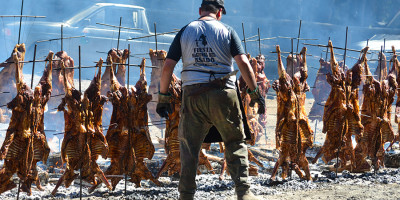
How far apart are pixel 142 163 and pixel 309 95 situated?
626 inches

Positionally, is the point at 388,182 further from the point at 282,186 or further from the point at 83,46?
the point at 83,46

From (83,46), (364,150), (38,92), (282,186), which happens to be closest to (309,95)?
(83,46)

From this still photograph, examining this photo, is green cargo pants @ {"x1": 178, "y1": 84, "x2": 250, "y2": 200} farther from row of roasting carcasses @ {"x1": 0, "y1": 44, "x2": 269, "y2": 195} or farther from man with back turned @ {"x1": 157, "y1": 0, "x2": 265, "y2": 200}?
row of roasting carcasses @ {"x1": 0, "y1": 44, "x2": 269, "y2": 195}

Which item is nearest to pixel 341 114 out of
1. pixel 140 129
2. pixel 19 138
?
pixel 140 129

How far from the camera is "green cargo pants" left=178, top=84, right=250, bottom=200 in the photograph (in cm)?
531

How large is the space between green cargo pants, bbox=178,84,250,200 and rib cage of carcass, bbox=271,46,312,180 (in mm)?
2532

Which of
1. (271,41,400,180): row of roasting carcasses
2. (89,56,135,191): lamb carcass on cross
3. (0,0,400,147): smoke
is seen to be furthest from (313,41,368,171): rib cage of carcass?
(0,0,400,147): smoke

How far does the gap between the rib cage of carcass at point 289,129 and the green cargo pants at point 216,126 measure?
2.53 metres

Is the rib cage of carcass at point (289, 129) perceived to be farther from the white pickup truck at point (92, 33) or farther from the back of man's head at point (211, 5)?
the white pickup truck at point (92, 33)

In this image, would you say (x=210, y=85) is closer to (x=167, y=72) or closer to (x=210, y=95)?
(x=210, y=95)

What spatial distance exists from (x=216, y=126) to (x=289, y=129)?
273 cm

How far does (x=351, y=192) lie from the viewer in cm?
704

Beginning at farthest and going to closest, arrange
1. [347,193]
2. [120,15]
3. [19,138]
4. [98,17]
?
[120,15]
[98,17]
[347,193]
[19,138]

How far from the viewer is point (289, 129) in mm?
7859
